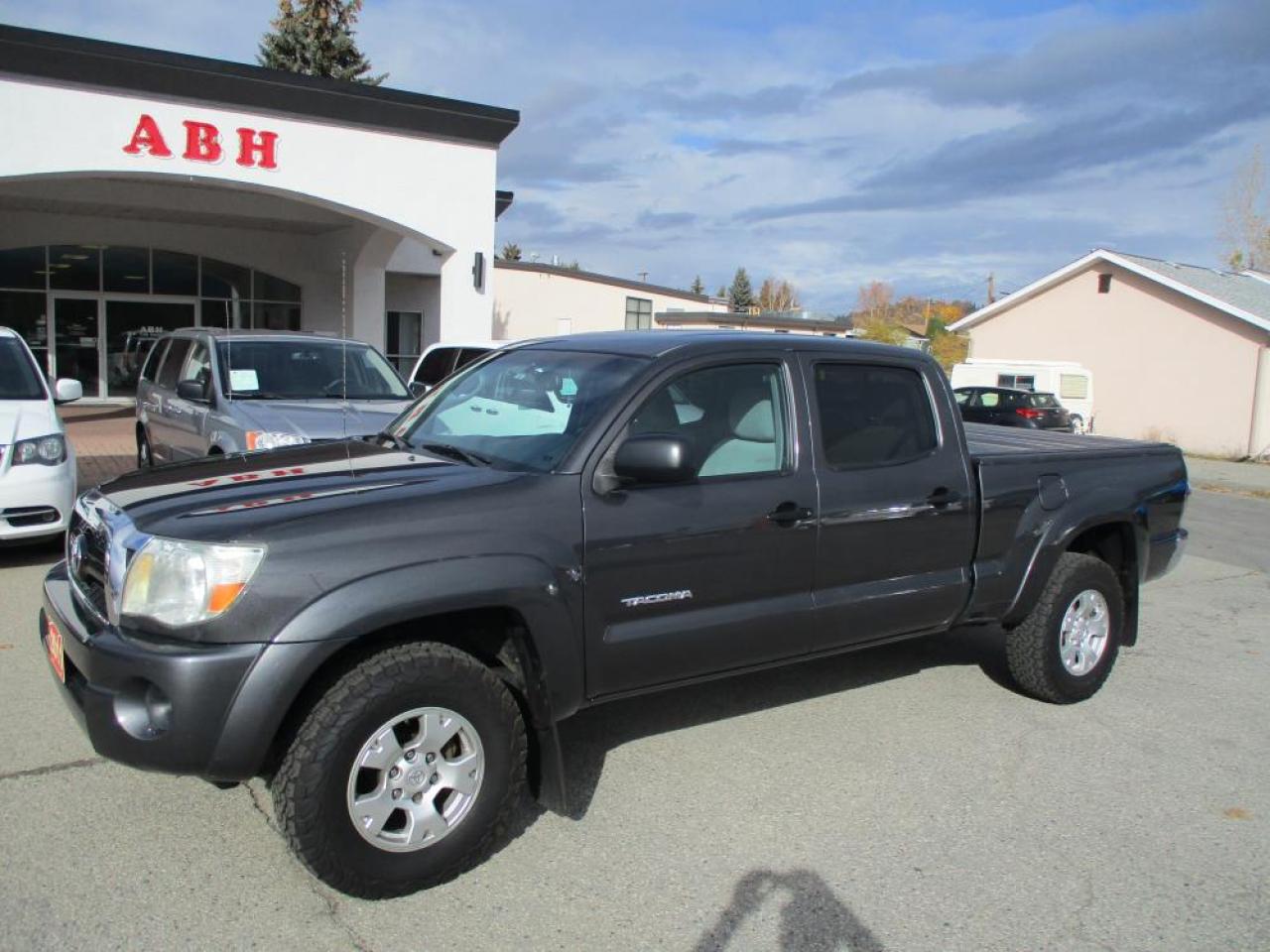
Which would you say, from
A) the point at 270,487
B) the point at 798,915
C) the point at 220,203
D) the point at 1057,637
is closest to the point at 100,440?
the point at 220,203

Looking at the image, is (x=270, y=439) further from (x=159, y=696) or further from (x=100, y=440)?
(x=100, y=440)

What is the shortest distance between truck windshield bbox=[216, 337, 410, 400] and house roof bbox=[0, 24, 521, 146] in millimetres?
6720

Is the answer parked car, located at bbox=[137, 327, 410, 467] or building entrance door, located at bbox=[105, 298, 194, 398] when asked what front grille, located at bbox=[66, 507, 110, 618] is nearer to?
parked car, located at bbox=[137, 327, 410, 467]

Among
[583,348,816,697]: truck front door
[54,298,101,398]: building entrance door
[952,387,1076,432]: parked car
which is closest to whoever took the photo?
[583,348,816,697]: truck front door

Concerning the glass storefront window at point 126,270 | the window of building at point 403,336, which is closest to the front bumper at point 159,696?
Result: the glass storefront window at point 126,270

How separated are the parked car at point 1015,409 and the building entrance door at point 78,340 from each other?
1808cm

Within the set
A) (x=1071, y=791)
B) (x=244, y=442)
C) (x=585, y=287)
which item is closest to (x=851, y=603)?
(x=1071, y=791)

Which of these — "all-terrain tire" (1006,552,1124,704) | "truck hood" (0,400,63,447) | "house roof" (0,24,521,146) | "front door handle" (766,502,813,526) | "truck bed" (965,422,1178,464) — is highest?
"house roof" (0,24,521,146)

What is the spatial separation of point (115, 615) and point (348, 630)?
2.53ft

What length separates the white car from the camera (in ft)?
22.7

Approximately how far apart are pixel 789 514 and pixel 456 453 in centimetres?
136

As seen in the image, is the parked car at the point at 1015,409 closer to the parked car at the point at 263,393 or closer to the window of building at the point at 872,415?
the parked car at the point at 263,393

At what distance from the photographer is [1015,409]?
67.7 feet

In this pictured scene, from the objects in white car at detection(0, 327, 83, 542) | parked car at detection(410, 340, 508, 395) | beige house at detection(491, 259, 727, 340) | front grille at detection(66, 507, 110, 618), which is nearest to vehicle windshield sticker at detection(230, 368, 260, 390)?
white car at detection(0, 327, 83, 542)
